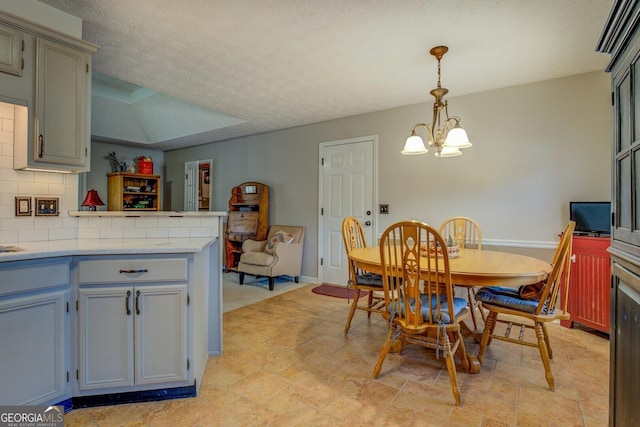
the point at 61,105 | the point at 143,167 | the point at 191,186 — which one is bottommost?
the point at 191,186

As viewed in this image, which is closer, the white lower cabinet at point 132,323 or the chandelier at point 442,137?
the white lower cabinet at point 132,323

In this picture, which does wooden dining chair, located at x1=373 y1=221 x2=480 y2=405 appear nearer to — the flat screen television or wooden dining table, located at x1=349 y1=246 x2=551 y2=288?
wooden dining table, located at x1=349 y1=246 x2=551 y2=288

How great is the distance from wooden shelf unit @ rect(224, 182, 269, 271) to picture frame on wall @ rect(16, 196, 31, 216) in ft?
10.4

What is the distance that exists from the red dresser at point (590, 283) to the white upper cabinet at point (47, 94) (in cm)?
393

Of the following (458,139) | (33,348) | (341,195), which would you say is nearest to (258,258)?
(341,195)

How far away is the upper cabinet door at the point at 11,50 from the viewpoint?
1.82 metres

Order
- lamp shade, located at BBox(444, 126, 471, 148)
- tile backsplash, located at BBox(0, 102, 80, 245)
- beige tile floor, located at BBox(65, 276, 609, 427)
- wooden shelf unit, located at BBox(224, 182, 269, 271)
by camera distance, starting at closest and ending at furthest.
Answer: beige tile floor, located at BBox(65, 276, 609, 427) < tile backsplash, located at BBox(0, 102, 80, 245) < lamp shade, located at BBox(444, 126, 471, 148) < wooden shelf unit, located at BBox(224, 182, 269, 271)

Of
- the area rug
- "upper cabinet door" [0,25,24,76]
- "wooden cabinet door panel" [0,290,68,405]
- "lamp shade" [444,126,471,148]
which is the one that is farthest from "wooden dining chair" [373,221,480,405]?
"upper cabinet door" [0,25,24,76]

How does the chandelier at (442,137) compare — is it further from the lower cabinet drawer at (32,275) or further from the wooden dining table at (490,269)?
the lower cabinet drawer at (32,275)

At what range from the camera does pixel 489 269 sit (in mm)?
1900

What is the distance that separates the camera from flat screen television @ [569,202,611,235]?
2.70m

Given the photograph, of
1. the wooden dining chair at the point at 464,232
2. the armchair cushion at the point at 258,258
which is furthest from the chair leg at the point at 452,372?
the armchair cushion at the point at 258,258

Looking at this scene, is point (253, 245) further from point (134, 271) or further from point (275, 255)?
point (134, 271)

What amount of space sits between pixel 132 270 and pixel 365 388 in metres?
1.51
